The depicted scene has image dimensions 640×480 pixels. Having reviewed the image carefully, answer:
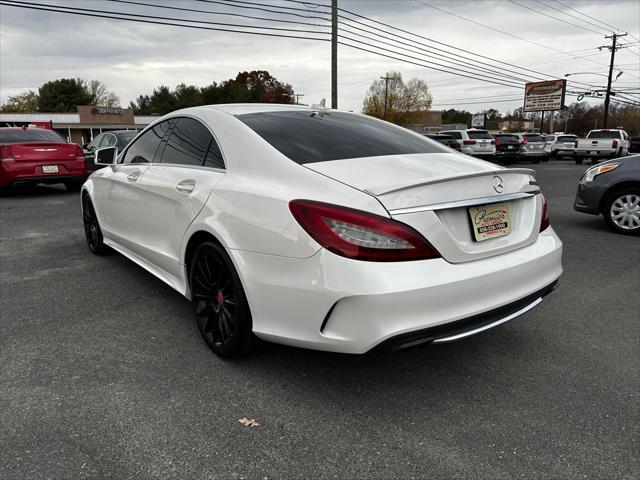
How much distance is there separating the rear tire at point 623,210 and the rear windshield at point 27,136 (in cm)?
1065

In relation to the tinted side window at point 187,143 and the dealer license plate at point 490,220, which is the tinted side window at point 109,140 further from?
the dealer license plate at point 490,220

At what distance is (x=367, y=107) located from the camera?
7494 cm

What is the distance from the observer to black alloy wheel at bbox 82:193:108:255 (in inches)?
209

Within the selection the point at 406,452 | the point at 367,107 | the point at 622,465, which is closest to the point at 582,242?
the point at 622,465

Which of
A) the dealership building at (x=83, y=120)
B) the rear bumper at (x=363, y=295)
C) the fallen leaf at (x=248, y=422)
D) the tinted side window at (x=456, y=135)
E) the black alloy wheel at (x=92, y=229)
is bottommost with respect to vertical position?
the fallen leaf at (x=248, y=422)

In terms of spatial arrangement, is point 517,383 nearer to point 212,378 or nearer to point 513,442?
point 513,442

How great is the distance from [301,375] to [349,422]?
52 centimetres

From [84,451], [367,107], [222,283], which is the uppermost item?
[367,107]

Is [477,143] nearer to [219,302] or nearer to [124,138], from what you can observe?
[124,138]

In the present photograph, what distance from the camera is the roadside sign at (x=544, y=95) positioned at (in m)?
48.3

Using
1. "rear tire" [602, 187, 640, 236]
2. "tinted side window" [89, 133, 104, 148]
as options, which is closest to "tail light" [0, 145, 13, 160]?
"tinted side window" [89, 133, 104, 148]

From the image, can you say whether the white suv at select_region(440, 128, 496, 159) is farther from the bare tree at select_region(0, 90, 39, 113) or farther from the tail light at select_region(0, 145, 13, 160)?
the bare tree at select_region(0, 90, 39, 113)

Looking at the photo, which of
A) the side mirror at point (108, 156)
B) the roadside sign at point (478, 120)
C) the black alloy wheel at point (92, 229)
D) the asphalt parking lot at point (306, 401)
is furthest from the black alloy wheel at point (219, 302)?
the roadside sign at point (478, 120)

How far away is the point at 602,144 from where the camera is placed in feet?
80.0
